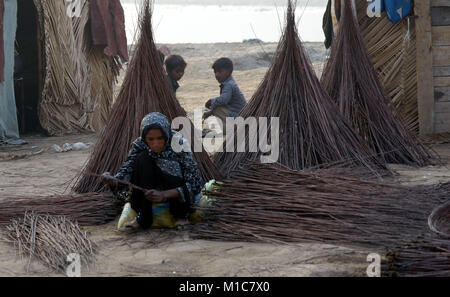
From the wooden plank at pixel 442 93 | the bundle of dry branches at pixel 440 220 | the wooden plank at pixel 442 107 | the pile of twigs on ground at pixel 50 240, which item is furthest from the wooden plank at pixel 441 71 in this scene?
the pile of twigs on ground at pixel 50 240

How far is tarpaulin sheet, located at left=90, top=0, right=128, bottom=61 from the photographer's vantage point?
28.2 ft

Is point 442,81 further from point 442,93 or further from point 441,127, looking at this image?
point 441,127

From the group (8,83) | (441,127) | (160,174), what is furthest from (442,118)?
(8,83)

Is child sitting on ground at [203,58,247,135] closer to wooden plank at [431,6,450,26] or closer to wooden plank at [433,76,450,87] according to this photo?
wooden plank at [433,76,450,87]

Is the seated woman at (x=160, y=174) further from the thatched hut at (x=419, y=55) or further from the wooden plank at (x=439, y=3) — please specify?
the wooden plank at (x=439, y=3)

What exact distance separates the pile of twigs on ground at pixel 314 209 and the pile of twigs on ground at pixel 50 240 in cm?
60

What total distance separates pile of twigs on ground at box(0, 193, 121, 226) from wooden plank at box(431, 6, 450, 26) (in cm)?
406

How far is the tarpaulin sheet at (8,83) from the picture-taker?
7875 mm

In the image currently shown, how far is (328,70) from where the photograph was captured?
573 cm

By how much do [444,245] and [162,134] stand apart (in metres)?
1.58

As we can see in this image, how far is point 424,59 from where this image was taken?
22.1 ft

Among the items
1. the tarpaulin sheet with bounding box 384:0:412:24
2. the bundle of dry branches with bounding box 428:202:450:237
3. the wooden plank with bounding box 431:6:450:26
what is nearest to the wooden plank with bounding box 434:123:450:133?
the wooden plank with bounding box 431:6:450:26

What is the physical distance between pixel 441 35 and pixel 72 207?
4.30 metres

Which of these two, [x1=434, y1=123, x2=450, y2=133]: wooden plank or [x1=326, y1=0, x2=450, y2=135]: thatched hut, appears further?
[x1=434, y1=123, x2=450, y2=133]: wooden plank
